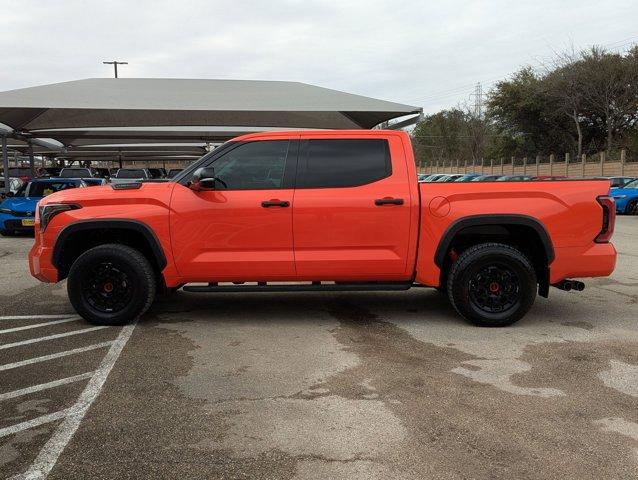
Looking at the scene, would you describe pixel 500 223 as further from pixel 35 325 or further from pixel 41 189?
pixel 41 189

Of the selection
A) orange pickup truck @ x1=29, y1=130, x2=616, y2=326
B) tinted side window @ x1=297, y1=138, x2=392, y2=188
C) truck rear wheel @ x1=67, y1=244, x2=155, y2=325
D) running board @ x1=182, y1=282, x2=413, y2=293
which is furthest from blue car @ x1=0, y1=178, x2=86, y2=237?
tinted side window @ x1=297, y1=138, x2=392, y2=188

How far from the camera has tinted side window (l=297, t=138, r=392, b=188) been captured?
18.6 ft

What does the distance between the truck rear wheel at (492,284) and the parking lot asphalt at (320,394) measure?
0.56 ft

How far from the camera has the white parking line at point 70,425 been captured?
2.99 m

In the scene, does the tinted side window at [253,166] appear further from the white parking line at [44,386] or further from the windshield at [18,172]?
the windshield at [18,172]

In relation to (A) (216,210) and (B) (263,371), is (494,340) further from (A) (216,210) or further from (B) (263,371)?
(A) (216,210)

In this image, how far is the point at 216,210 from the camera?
554 centimetres

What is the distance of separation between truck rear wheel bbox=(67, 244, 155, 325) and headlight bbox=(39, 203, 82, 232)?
48cm

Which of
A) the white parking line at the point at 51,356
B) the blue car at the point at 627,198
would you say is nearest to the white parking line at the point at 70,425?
the white parking line at the point at 51,356

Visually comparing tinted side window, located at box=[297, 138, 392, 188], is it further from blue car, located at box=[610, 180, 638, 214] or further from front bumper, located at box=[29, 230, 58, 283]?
blue car, located at box=[610, 180, 638, 214]

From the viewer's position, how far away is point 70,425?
11.4 feet

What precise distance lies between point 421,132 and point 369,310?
296 feet

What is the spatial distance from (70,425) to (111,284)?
2.47 metres

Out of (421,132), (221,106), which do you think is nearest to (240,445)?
(221,106)
